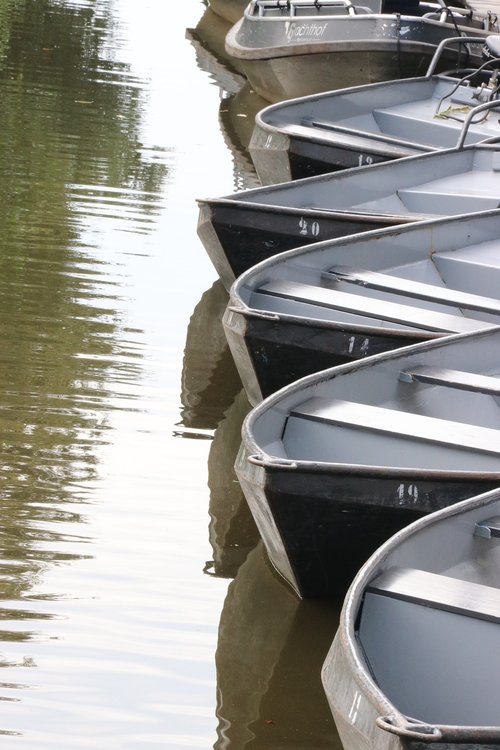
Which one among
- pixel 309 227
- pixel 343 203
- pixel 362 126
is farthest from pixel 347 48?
pixel 309 227

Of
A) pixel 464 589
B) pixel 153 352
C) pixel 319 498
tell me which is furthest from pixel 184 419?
pixel 464 589

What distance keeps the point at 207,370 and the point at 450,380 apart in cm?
202

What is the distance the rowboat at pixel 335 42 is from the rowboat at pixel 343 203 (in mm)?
3311

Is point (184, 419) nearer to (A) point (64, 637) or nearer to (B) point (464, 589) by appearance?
(A) point (64, 637)

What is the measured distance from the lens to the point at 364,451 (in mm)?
4723

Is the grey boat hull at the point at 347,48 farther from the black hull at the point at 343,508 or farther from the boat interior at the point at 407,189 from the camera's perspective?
the black hull at the point at 343,508

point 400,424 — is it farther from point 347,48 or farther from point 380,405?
point 347,48

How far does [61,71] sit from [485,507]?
11.3 metres

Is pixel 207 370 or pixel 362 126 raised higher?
pixel 362 126

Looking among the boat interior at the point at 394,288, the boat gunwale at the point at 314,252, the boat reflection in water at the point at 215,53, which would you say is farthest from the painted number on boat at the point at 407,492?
the boat reflection in water at the point at 215,53

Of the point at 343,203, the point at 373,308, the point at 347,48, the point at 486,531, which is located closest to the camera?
the point at 486,531

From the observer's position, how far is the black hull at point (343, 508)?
4.07m

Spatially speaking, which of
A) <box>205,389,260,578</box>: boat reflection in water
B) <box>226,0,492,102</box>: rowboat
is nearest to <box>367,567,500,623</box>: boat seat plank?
<box>205,389,260,578</box>: boat reflection in water

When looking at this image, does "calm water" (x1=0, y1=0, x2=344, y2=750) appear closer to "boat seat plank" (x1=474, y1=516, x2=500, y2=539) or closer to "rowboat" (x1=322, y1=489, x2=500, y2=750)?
"rowboat" (x1=322, y1=489, x2=500, y2=750)
